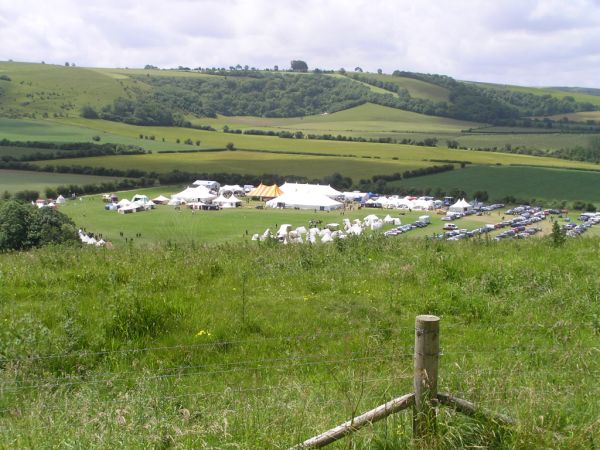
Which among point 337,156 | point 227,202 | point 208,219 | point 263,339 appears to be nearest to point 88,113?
point 337,156

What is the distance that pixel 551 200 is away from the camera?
58062 mm

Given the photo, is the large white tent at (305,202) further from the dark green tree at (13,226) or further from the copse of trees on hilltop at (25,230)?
the dark green tree at (13,226)

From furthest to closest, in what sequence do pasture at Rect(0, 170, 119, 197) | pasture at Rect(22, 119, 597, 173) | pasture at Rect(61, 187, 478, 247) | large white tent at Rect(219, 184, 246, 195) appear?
pasture at Rect(22, 119, 597, 173)
large white tent at Rect(219, 184, 246, 195)
pasture at Rect(0, 170, 119, 197)
pasture at Rect(61, 187, 478, 247)

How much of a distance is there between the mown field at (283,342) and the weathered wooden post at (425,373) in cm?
12

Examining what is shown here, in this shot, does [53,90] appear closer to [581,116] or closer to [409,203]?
[409,203]

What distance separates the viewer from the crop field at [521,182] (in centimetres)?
6112

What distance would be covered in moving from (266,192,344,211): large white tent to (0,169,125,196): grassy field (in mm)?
19891

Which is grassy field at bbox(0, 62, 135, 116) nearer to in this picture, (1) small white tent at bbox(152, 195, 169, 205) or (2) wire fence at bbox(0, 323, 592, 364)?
(1) small white tent at bbox(152, 195, 169, 205)

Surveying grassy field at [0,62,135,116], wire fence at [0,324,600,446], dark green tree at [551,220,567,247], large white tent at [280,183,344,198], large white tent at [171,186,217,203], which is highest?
grassy field at [0,62,135,116]

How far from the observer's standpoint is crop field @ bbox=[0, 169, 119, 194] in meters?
57.2

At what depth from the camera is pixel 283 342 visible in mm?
7199

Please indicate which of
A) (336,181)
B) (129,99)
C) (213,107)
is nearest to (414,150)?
(336,181)

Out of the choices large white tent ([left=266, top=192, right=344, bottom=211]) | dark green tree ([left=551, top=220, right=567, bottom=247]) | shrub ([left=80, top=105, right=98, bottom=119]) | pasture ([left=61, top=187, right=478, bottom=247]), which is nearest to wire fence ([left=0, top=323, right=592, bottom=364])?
dark green tree ([left=551, top=220, right=567, bottom=247])

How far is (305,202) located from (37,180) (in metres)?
27.7
